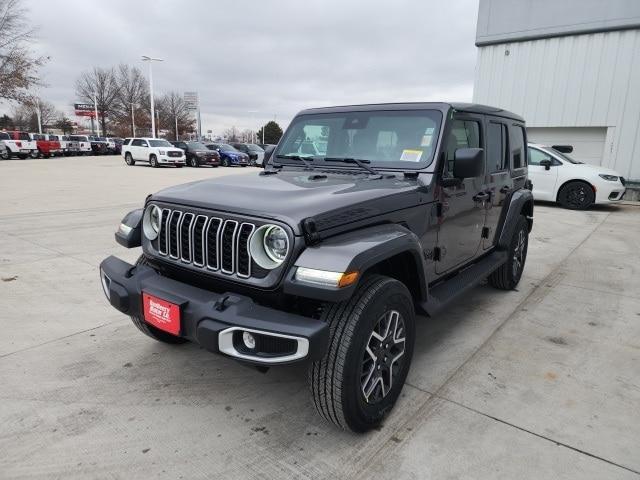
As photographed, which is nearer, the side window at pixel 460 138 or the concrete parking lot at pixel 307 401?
the concrete parking lot at pixel 307 401

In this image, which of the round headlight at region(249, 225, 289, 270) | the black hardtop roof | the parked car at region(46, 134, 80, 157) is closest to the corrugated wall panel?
the black hardtop roof

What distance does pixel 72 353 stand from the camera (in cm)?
325

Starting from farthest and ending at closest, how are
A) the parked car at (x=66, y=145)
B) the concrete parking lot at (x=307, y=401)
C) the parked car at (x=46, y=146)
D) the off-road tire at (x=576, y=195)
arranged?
1. the parked car at (x=66, y=145)
2. the parked car at (x=46, y=146)
3. the off-road tire at (x=576, y=195)
4. the concrete parking lot at (x=307, y=401)

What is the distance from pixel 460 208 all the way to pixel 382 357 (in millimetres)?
1494

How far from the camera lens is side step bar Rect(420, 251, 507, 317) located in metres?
2.85

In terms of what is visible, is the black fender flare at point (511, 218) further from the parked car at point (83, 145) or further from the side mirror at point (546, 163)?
the parked car at point (83, 145)

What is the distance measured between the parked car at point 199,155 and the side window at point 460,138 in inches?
920

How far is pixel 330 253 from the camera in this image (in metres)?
2.08

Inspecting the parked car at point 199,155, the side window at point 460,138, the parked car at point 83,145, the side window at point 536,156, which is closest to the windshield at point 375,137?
the side window at point 460,138


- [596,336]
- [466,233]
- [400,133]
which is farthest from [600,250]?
[400,133]

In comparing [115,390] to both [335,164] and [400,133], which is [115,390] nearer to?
[335,164]

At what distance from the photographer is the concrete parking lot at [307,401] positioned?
2203mm

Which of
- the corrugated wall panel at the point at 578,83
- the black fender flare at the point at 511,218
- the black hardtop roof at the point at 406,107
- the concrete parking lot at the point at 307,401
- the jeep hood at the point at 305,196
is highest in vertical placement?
the corrugated wall panel at the point at 578,83

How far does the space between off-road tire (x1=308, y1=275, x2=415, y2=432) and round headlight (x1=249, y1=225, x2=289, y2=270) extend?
0.35 meters
